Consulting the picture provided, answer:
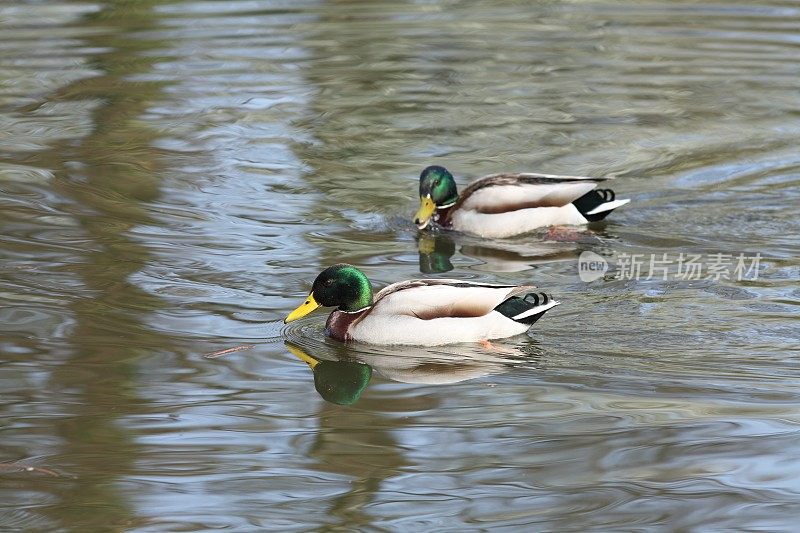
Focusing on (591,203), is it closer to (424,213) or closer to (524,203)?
(524,203)

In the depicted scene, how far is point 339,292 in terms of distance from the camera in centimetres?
812

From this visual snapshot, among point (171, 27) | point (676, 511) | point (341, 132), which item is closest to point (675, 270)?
point (676, 511)

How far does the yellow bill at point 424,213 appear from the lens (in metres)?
10.7

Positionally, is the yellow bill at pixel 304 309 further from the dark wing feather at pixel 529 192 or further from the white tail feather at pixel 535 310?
the dark wing feather at pixel 529 192

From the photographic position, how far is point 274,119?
13.7 m

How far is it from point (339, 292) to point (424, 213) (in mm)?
2718

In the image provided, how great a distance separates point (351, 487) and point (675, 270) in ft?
12.5

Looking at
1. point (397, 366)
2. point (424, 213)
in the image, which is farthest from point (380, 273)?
point (397, 366)

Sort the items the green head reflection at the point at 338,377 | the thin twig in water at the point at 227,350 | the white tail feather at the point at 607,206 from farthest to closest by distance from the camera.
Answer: the white tail feather at the point at 607,206 → the thin twig in water at the point at 227,350 → the green head reflection at the point at 338,377

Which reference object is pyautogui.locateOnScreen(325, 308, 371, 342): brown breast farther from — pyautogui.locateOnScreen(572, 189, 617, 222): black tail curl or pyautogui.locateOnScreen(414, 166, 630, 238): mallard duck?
A: pyautogui.locateOnScreen(572, 189, 617, 222): black tail curl

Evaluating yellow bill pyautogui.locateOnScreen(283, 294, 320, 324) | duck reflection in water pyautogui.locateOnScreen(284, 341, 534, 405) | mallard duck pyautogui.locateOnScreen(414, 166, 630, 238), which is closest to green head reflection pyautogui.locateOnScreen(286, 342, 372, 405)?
duck reflection in water pyautogui.locateOnScreen(284, 341, 534, 405)

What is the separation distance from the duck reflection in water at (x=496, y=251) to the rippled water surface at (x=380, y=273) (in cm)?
4

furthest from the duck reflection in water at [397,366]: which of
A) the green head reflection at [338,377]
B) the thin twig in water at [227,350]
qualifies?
the thin twig in water at [227,350]

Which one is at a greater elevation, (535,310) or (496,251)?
(535,310)
